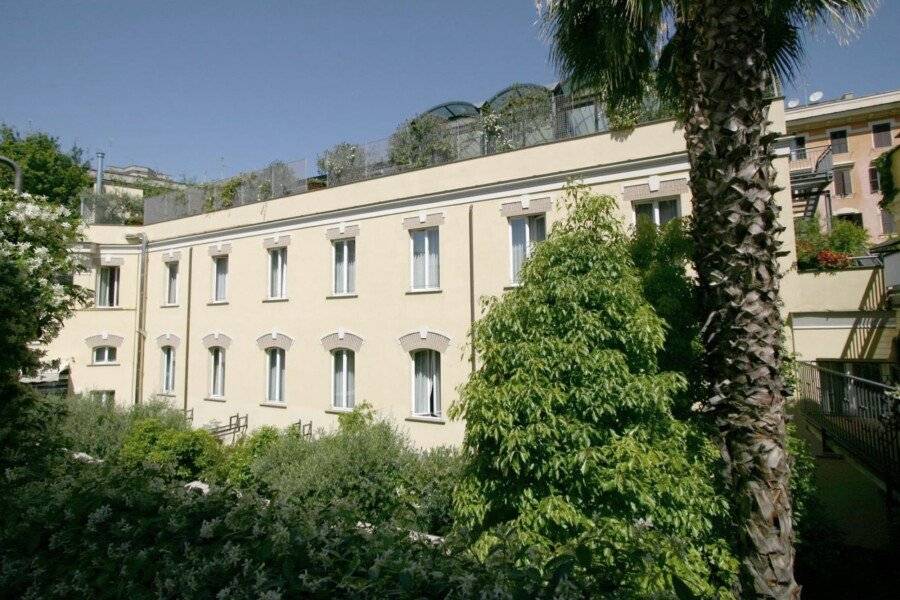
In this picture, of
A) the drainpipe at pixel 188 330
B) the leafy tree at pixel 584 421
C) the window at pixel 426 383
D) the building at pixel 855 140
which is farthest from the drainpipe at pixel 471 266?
the building at pixel 855 140

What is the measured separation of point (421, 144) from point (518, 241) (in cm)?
427

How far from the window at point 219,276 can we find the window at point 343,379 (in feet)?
19.4

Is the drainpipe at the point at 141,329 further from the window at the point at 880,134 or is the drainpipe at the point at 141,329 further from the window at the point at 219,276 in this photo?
the window at the point at 880,134

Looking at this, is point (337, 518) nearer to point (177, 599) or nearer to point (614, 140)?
point (177, 599)

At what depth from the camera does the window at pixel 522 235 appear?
13.4m

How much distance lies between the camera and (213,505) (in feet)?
12.5

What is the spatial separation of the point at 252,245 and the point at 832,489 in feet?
55.1

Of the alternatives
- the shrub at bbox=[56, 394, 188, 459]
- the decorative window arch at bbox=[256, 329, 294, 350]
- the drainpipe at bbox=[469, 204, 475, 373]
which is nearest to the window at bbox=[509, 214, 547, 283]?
the drainpipe at bbox=[469, 204, 475, 373]

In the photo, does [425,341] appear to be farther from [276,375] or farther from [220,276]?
[220,276]

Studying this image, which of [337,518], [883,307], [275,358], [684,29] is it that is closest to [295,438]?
[275,358]

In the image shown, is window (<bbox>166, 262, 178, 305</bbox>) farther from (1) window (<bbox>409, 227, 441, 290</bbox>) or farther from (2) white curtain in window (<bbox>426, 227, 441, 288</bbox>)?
(2) white curtain in window (<bbox>426, 227, 441, 288</bbox>)

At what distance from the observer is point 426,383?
14.5 metres

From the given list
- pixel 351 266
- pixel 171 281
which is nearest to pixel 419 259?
pixel 351 266

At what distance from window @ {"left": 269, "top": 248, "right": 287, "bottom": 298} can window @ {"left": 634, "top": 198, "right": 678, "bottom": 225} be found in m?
10.8
